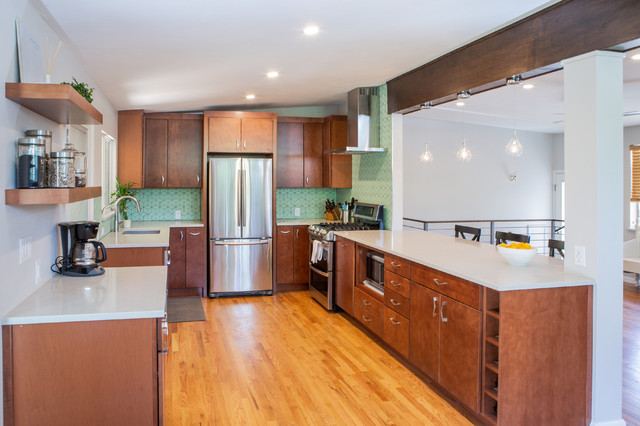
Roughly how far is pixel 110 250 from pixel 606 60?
3665 mm

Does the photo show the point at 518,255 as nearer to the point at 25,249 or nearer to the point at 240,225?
the point at 25,249

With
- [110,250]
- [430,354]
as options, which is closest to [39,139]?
[110,250]

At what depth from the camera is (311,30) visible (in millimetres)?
3223

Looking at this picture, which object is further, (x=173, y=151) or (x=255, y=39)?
(x=173, y=151)

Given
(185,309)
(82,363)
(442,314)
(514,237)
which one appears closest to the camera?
(82,363)

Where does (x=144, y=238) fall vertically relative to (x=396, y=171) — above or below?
below

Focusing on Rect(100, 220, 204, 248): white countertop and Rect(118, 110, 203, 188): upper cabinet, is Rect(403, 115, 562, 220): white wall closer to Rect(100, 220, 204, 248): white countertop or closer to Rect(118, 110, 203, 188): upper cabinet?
Rect(118, 110, 203, 188): upper cabinet

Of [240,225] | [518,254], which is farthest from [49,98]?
[240,225]

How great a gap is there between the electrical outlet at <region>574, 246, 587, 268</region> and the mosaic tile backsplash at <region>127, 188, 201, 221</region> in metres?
4.89

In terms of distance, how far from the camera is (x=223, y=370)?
3.62m

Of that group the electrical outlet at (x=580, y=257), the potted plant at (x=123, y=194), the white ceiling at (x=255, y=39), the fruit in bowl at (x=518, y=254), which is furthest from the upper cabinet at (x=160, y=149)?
the electrical outlet at (x=580, y=257)

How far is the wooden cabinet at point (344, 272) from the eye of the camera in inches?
186

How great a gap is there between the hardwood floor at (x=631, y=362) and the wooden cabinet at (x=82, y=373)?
8.74 ft

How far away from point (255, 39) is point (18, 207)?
1.87m
